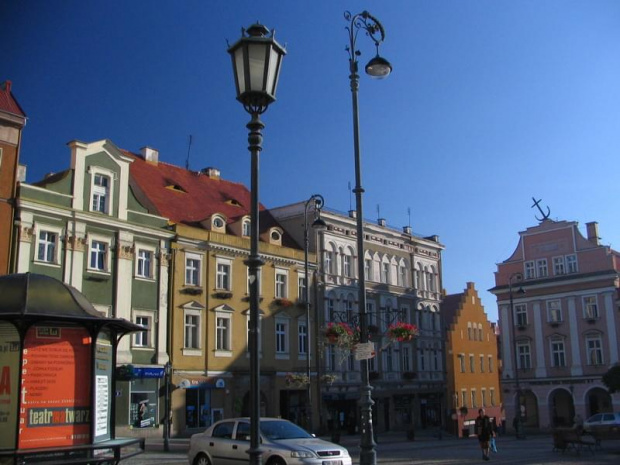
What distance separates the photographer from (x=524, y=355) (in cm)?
6284

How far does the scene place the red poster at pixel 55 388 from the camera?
945 centimetres

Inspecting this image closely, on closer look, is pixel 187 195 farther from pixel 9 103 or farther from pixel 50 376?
pixel 50 376

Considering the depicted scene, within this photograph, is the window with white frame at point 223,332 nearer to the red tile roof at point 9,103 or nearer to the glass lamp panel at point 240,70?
the red tile roof at point 9,103

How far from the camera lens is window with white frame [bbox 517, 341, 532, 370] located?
62375mm

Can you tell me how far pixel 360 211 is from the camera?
16.0m

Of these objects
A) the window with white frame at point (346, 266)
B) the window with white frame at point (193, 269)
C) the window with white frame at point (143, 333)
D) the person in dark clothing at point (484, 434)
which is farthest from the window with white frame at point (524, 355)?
the person in dark clothing at point (484, 434)

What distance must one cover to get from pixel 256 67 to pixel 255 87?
0.24 meters

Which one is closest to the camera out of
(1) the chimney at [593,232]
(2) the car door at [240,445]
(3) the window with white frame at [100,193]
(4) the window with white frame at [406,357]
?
(2) the car door at [240,445]

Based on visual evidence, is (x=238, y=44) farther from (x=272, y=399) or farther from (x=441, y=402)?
(x=441, y=402)

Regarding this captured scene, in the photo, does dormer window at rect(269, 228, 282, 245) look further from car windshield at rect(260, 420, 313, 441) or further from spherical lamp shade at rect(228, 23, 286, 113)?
spherical lamp shade at rect(228, 23, 286, 113)

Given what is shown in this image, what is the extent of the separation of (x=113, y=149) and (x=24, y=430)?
28.5 metres

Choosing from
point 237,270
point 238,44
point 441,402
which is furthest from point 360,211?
point 441,402

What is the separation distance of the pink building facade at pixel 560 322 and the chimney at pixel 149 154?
101ft

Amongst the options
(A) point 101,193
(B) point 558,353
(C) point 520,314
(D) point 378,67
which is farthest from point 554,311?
(D) point 378,67
